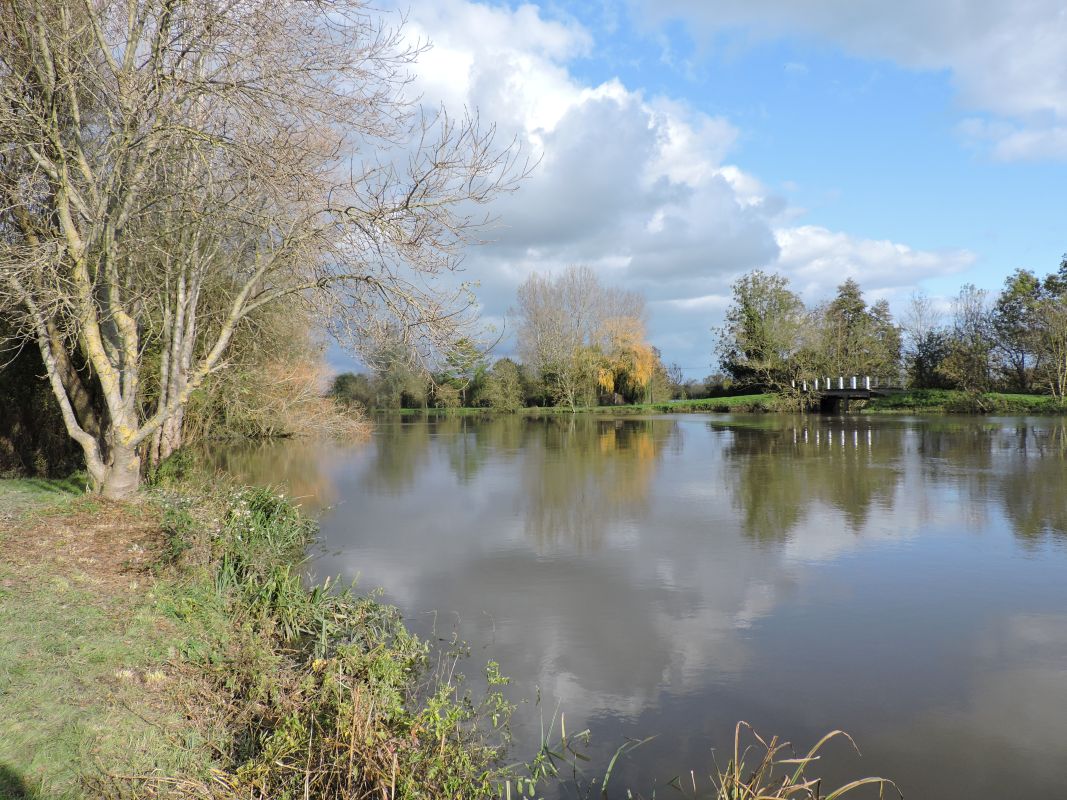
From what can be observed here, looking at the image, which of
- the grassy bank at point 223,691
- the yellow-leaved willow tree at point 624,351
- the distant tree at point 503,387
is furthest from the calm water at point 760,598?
the distant tree at point 503,387

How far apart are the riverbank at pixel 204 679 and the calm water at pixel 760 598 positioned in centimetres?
77

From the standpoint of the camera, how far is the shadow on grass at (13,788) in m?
2.69

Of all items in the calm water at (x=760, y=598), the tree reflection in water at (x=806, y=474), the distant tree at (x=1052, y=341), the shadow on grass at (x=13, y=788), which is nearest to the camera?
the shadow on grass at (x=13, y=788)

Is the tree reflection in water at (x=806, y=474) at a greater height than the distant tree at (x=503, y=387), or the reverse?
the distant tree at (x=503, y=387)

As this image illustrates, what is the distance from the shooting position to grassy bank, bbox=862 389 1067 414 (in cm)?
3356

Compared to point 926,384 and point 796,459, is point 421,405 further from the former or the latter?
point 796,459

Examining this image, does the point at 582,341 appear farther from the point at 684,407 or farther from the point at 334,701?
the point at 334,701

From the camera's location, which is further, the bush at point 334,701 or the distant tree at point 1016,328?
the distant tree at point 1016,328

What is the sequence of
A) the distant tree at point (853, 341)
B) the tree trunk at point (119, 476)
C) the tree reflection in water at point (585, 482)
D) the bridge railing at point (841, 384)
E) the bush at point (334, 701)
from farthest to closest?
the distant tree at point (853, 341) < the bridge railing at point (841, 384) < the tree reflection in water at point (585, 482) < the tree trunk at point (119, 476) < the bush at point (334, 701)

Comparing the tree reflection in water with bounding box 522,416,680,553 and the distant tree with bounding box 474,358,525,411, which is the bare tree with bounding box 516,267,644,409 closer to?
the distant tree with bounding box 474,358,525,411

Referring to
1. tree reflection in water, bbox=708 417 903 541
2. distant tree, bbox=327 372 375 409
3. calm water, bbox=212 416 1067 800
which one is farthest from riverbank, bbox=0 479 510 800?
distant tree, bbox=327 372 375 409

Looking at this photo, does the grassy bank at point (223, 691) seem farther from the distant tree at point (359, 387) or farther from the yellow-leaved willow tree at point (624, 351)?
the distant tree at point (359, 387)

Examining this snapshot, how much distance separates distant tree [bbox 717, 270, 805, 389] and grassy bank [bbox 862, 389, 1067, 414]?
5041 mm

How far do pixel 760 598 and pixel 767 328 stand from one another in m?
35.6
